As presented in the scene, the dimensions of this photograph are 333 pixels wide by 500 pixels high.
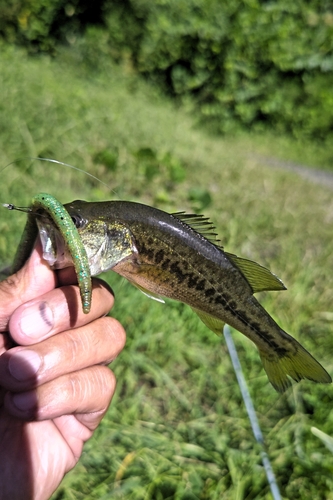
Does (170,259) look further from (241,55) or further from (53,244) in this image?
(241,55)

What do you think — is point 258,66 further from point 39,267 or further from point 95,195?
point 39,267

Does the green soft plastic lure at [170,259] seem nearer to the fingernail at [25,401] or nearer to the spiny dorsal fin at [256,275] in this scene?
the spiny dorsal fin at [256,275]

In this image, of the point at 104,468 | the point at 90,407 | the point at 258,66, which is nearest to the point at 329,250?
the point at 104,468

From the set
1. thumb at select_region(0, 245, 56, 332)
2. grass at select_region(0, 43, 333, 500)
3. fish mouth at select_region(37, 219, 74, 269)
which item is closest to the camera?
fish mouth at select_region(37, 219, 74, 269)

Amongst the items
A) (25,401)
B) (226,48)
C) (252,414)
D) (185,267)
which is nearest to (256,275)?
(185,267)

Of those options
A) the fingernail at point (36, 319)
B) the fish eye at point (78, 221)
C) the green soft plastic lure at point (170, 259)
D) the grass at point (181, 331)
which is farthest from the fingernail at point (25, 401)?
the grass at point (181, 331)

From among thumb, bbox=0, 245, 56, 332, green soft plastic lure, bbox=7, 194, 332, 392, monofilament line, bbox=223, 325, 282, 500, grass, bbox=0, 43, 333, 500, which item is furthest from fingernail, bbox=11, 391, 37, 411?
monofilament line, bbox=223, 325, 282, 500

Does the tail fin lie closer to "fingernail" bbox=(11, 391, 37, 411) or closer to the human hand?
the human hand
